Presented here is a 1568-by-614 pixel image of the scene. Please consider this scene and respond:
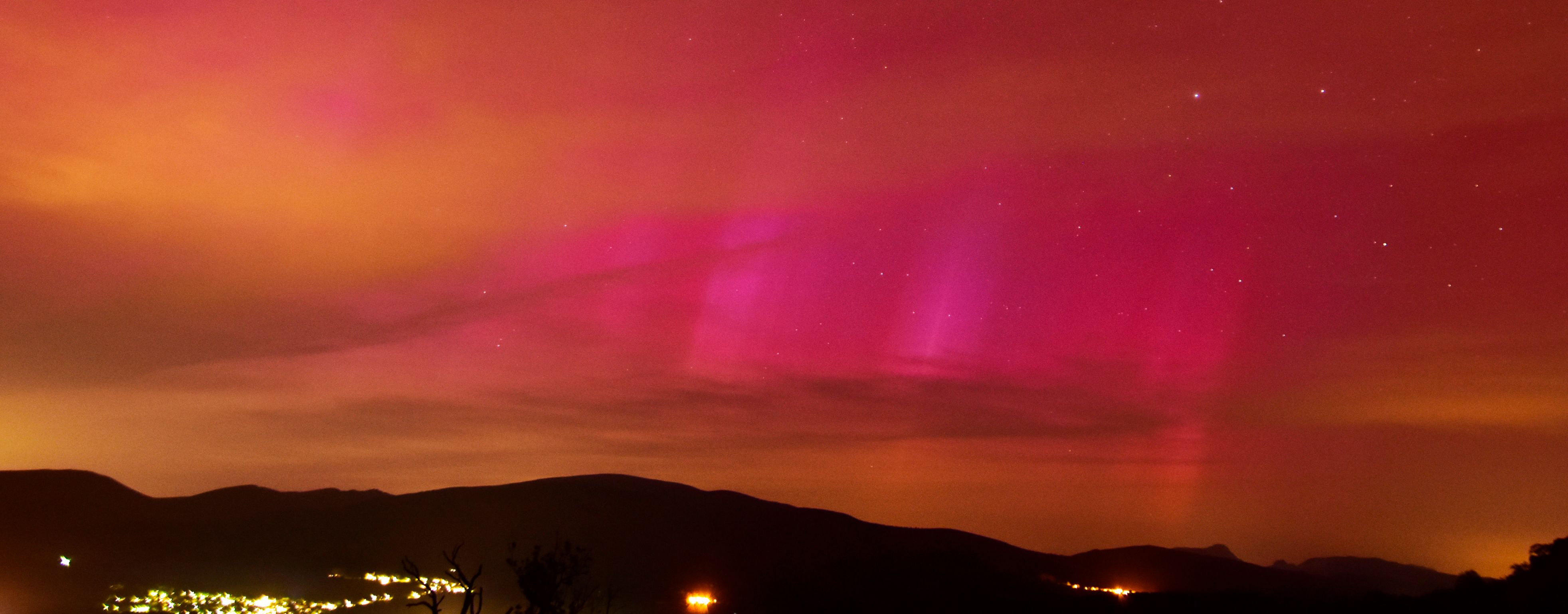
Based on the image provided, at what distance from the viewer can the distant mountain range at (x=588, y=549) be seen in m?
76.4

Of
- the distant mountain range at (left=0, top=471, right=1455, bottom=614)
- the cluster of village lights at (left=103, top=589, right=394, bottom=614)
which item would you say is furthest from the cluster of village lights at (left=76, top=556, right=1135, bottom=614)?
the distant mountain range at (left=0, top=471, right=1455, bottom=614)

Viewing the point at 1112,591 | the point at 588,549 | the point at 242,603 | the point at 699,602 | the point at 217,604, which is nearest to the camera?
the point at 699,602

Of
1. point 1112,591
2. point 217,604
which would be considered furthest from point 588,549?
point 1112,591

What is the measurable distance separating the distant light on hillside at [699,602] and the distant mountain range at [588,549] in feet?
7.56

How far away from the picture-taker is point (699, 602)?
72.7 meters

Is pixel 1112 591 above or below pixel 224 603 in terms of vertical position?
above

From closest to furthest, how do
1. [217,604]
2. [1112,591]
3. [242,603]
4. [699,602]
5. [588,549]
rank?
[699,602] < [1112,591] < [217,604] < [242,603] < [588,549]

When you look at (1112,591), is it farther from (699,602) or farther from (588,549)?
(588,549)

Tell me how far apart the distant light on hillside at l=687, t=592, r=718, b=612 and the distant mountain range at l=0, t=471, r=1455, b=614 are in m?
2.30

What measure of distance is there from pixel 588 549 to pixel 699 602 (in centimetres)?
4246

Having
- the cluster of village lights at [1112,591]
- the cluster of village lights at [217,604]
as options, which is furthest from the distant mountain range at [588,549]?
the cluster of village lights at [217,604]

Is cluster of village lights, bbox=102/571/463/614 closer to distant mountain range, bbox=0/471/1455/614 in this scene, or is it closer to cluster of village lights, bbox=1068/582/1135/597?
distant mountain range, bbox=0/471/1455/614

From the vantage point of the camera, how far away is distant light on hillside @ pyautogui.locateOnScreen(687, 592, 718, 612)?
7238cm

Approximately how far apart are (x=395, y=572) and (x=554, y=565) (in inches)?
3077
